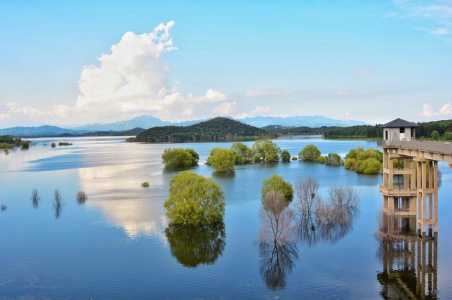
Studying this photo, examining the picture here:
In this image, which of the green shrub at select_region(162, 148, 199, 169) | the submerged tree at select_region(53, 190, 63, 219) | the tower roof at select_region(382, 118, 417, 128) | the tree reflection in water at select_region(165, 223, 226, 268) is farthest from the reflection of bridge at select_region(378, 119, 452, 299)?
the green shrub at select_region(162, 148, 199, 169)

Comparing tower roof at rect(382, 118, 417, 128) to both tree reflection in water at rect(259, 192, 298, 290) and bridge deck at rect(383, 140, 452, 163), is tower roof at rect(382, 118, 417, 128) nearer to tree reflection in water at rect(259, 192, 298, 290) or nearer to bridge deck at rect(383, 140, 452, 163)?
bridge deck at rect(383, 140, 452, 163)

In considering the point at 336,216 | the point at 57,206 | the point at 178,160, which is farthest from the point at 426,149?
the point at 178,160

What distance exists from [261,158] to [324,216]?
7288cm

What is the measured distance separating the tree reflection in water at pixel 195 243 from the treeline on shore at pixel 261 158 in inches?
1953

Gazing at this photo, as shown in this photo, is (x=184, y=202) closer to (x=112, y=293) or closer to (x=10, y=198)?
(x=112, y=293)

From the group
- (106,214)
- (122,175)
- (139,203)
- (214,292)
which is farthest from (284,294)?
(122,175)

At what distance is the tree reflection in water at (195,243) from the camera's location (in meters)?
34.2

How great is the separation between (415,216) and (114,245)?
25.7 meters

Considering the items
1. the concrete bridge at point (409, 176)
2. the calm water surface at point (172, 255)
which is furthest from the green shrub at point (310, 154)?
the concrete bridge at point (409, 176)

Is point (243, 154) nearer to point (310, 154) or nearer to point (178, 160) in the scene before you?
point (310, 154)

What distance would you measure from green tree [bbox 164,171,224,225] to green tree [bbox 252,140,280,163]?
7151cm

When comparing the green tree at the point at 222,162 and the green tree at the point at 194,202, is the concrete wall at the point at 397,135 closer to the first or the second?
the green tree at the point at 194,202

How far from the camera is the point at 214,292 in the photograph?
89.5 ft

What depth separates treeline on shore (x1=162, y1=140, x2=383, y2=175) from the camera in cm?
8891
